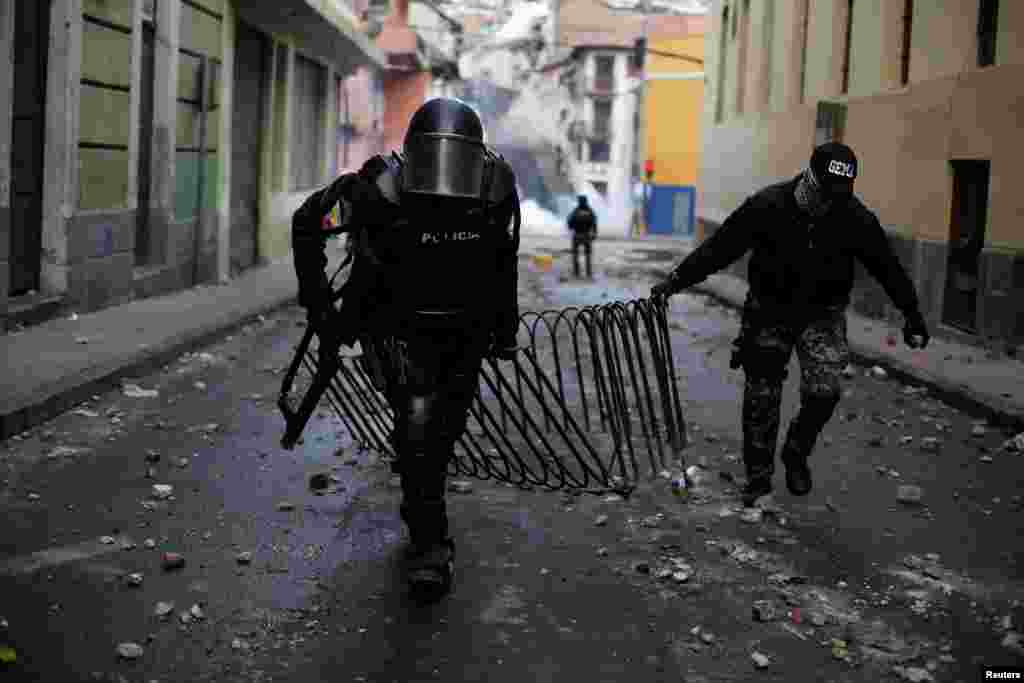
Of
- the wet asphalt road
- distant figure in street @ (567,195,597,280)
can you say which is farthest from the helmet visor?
distant figure in street @ (567,195,597,280)

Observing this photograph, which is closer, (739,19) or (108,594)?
(108,594)

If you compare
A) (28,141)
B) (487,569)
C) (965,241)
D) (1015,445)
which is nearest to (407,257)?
(487,569)

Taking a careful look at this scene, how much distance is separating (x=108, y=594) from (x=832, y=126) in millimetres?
15379

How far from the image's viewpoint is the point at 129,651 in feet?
13.3

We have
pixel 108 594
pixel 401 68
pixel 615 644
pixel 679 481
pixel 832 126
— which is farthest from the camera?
pixel 401 68

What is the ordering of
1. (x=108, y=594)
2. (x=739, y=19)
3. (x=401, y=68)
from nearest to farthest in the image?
(x=108, y=594)
(x=739, y=19)
(x=401, y=68)

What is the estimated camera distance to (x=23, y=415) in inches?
296

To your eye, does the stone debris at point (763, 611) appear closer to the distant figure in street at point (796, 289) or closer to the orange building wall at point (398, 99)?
the distant figure in street at point (796, 289)

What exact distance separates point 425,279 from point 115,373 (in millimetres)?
5306

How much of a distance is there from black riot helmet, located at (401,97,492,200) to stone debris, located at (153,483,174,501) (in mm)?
2477

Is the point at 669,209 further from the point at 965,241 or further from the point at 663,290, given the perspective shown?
the point at 663,290

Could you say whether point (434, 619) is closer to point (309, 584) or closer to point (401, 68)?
point (309, 584)

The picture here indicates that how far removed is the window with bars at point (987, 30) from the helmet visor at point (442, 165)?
1107cm

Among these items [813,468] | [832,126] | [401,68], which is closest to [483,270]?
[813,468]
